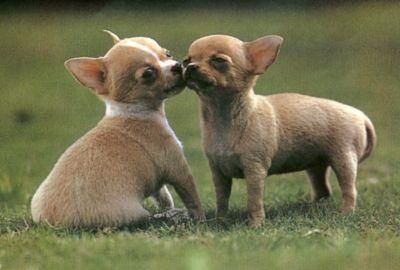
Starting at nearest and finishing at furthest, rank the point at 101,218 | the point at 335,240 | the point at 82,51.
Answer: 1. the point at 335,240
2. the point at 101,218
3. the point at 82,51

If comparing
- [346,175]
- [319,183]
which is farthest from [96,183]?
[319,183]

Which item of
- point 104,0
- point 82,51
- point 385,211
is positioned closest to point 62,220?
point 385,211

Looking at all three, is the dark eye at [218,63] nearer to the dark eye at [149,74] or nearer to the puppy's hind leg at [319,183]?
the dark eye at [149,74]

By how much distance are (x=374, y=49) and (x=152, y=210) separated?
311cm

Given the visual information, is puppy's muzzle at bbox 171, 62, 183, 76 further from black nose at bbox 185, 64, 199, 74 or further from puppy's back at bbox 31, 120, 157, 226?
puppy's back at bbox 31, 120, 157, 226

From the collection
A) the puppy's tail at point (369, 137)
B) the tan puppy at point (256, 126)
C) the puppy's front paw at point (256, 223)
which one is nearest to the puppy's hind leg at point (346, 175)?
the tan puppy at point (256, 126)

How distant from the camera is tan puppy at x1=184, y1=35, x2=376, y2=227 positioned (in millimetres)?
4395

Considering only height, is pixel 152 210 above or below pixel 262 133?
below

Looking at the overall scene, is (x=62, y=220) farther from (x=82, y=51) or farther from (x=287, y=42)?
(x=287, y=42)

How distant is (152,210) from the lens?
4961mm

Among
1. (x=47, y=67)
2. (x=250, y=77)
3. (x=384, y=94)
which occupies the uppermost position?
(x=250, y=77)

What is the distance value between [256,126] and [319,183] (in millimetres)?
759

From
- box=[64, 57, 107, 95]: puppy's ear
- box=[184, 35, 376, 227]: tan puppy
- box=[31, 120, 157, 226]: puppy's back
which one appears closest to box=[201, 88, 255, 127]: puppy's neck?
box=[184, 35, 376, 227]: tan puppy

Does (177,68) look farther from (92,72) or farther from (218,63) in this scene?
(92,72)
